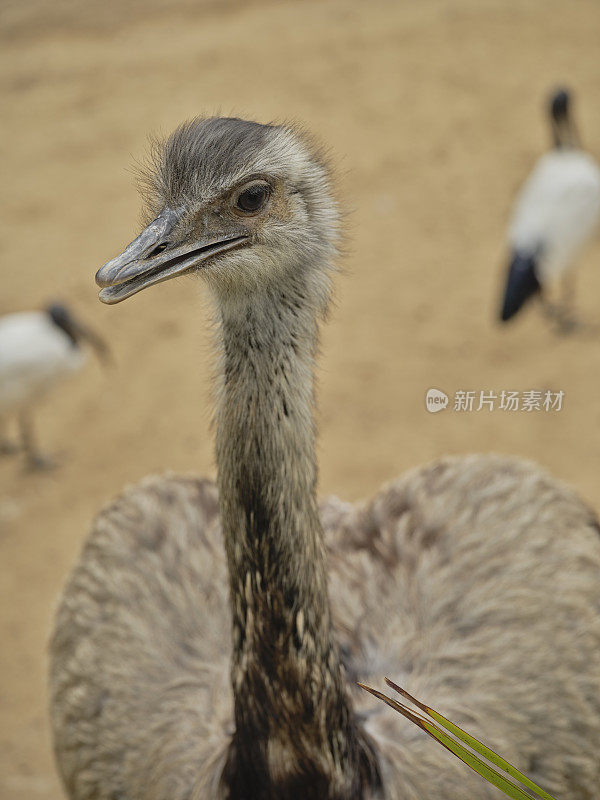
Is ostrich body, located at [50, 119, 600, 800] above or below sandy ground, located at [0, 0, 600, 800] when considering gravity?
below

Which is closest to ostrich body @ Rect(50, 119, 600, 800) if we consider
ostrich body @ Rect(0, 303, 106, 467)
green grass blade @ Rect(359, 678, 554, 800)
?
green grass blade @ Rect(359, 678, 554, 800)

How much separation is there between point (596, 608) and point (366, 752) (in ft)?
2.85

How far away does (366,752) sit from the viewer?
2078 millimetres

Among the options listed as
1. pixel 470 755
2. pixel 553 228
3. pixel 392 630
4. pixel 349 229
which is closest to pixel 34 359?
pixel 553 228

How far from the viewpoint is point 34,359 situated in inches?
207

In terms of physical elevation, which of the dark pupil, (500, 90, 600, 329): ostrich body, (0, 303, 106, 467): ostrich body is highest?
(500, 90, 600, 329): ostrich body

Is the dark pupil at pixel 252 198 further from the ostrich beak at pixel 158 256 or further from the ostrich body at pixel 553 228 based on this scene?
the ostrich body at pixel 553 228

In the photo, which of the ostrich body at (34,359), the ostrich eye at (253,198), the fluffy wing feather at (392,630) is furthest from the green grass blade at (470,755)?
the ostrich body at (34,359)

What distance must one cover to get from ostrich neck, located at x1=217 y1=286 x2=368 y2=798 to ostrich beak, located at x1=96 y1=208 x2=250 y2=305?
0.13m

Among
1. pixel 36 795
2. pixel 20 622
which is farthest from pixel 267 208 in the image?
pixel 20 622

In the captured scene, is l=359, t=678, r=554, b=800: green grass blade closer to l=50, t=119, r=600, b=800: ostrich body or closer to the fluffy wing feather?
l=50, t=119, r=600, b=800: ostrich body

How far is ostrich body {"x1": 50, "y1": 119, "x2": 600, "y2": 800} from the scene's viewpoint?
5.94 feet

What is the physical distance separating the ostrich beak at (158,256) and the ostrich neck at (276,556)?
5.1 inches

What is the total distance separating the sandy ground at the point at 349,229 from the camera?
493 centimetres
